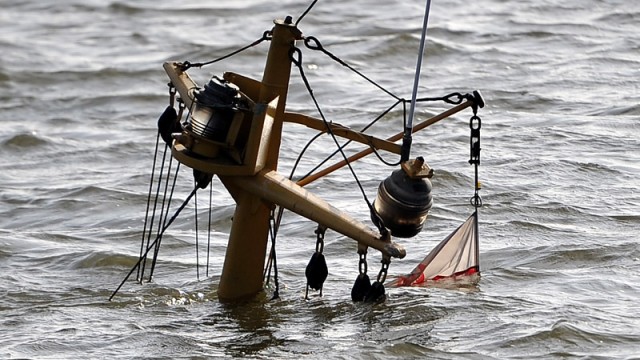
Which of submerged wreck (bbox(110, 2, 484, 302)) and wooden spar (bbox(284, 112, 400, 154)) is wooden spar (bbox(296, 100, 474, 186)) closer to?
submerged wreck (bbox(110, 2, 484, 302))

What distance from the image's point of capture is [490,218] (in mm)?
10469

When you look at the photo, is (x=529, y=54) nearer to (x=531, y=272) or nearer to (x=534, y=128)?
(x=534, y=128)

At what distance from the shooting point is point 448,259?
28.2 feet

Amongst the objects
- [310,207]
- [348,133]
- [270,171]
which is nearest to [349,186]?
[348,133]

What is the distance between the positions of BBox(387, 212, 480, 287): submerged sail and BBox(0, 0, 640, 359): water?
4.6 inches

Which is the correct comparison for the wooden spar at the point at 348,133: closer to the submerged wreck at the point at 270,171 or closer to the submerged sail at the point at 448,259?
the submerged wreck at the point at 270,171

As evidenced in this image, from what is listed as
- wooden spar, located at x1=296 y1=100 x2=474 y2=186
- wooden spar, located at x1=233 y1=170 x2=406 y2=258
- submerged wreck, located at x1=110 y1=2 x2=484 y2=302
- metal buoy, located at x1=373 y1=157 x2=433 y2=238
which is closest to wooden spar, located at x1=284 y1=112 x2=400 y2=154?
submerged wreck, located at x1=110 y1=2 x2=484 y2=302

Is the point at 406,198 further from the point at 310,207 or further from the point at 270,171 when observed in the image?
the point at 270,171

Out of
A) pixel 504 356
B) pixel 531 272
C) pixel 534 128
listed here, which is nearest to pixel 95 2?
pixel 534 128

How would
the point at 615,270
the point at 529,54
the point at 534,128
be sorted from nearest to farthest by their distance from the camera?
the point at 615,270
the point at 534,128
the point at 529,54

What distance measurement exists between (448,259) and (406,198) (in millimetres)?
1116

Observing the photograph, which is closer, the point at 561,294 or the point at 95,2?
the point at 561,294

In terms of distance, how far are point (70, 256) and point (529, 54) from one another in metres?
8.53

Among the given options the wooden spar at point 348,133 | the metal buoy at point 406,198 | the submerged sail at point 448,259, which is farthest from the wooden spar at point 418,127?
the submerged sail at point 448,259
